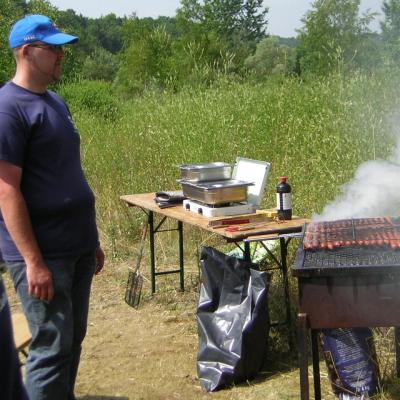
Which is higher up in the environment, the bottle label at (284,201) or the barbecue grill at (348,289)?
the bottle label at (284,201)

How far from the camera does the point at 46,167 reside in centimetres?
268

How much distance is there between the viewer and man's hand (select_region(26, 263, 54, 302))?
8.56 feet

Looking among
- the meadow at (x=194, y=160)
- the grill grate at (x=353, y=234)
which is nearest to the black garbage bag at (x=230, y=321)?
the meadow at (x=194, y=160)

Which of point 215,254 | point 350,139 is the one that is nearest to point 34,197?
point 215,254

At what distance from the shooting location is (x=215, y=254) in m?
3.92

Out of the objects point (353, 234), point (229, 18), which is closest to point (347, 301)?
point (353, 234)

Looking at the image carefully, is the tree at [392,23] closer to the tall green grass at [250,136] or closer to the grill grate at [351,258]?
the tall green grass at [250,136]

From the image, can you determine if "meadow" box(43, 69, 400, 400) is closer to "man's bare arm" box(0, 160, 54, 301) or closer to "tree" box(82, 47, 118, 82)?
"man's bare arm" box(0, 160, 54, 301)

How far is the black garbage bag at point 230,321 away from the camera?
3686 millimetres

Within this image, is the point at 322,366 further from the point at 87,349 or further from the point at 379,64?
the point at 379,64

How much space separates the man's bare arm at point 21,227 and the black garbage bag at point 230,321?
4.69 ft

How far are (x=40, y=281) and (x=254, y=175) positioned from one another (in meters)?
2.18

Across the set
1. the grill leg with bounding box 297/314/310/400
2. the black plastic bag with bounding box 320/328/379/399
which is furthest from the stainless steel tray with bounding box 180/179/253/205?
the grill leg with bounding box 297/314/310/400

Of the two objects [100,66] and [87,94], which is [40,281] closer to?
[87,94]
